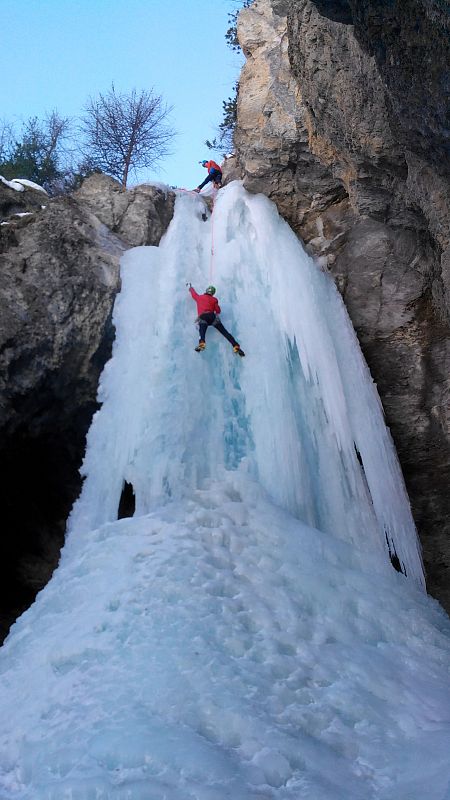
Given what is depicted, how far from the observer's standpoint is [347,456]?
20.9 ft

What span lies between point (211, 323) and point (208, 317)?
7cm

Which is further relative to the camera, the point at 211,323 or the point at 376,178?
the point at 211,323

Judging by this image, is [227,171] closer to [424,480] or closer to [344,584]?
[424,480]

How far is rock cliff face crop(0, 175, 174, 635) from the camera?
21.8 ft

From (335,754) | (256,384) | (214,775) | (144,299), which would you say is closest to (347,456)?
(256,384)

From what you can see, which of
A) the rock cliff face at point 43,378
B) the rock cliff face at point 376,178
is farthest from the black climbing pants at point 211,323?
the rock cliff face at point 376,178

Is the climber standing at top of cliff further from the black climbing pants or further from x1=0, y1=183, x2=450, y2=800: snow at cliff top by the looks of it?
the black climbing pants

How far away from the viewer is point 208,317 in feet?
22.4

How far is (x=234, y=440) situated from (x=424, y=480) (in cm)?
294

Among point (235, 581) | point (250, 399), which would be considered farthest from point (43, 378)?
point (235, 581)

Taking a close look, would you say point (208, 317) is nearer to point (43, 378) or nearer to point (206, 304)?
point (206, 304)

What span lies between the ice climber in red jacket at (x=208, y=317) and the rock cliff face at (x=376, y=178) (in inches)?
76.0

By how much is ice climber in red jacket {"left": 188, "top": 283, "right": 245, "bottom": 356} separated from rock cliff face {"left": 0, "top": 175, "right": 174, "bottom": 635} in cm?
115

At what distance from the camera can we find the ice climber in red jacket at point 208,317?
6.70m
